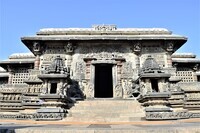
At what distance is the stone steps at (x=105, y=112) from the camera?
864 cm

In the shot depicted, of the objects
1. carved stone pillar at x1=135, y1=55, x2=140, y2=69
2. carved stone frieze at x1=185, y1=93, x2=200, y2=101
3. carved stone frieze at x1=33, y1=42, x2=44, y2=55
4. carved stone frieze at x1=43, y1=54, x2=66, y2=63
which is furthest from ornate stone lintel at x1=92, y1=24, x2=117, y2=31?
carved stone frieze at x1=185, y1=93, x2=200, y2=101

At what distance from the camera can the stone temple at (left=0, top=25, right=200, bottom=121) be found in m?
9.66

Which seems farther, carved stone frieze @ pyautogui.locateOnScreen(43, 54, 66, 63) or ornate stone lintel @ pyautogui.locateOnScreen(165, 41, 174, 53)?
carved stone frieze @ pyautogui.locateOnScreen(43, 54, 66, 63)

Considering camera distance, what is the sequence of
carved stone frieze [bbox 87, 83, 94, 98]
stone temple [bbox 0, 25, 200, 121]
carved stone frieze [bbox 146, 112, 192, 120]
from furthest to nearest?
carved stone frieze [bbox 87, 83, 94, 98] < stone temple [bbox 0, 25, 200, 121] < carved stone frieze [bbox 146, 112, 192, 120]

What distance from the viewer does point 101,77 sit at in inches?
805

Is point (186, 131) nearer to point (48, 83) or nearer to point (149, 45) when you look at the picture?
point (48, 83)

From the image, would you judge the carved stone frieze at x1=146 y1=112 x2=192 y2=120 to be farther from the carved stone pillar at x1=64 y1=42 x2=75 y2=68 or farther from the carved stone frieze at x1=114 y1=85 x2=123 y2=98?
the carved stone pillar at x1=64 y1=42 x2=75 y2=68

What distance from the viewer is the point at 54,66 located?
1138 cm

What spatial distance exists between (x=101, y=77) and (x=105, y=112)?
10.9 m

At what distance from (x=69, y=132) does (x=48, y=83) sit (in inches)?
287

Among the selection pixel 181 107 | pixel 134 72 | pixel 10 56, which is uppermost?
pixel 10 56

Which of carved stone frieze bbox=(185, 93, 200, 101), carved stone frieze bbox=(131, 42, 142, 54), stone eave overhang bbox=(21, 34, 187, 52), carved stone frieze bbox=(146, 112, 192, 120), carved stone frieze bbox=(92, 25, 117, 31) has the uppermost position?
carved stone frieze bbox=(92, 25, 117, 31)

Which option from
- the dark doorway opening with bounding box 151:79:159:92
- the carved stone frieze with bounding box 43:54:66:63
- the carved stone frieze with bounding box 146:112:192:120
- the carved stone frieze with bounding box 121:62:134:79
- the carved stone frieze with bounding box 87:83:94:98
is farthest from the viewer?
the carved stone frieze with bounding box 43:54:66:63

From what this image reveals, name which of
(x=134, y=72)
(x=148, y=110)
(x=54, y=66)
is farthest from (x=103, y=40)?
(x=148, y=110)
